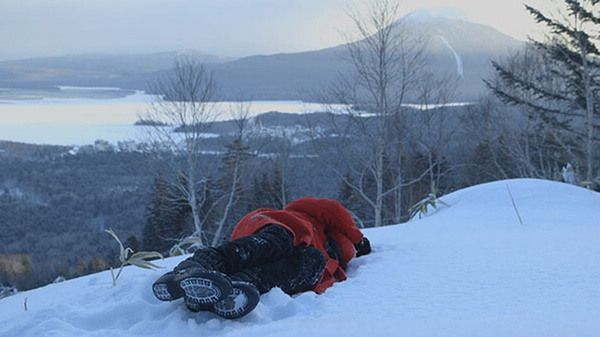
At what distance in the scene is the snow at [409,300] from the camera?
174 cm

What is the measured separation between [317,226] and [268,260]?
739 millimetres

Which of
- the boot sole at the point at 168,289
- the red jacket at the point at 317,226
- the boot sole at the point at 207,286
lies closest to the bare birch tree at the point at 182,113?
Result: the red jacket at the point at 317,226

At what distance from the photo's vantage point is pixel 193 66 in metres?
16.4

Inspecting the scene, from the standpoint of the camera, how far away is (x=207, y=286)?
185 cm

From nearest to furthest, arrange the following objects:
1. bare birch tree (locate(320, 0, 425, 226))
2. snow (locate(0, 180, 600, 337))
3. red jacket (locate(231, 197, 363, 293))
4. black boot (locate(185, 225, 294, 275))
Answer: snow (locate(0, 180, 600, 337))
black boot (locate(185, 225, 294, 275))
red jacket (locate(231, 197, 363, 293))
bare birch tree (locate(320, 0, 425, 226))

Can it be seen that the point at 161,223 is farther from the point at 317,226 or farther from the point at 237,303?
the point at 237,303

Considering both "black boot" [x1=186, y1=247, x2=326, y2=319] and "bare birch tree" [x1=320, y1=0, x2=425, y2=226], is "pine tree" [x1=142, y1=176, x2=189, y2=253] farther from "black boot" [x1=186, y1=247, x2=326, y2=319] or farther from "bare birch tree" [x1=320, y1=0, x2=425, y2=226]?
"black boot" [x1=186, y1=247, x2=326, y2=319]

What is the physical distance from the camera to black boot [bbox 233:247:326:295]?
2336 mm

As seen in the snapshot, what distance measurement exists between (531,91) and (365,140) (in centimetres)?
626

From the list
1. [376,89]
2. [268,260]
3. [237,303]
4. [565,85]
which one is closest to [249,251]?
[268,260]

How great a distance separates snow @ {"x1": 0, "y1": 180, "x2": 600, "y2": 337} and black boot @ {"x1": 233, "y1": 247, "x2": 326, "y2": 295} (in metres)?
0.13

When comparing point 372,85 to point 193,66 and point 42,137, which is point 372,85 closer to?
point 193,66

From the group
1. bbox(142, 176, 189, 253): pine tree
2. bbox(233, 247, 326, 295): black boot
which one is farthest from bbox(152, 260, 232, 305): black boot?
bbox(142, 176, 189, 253): pine tree

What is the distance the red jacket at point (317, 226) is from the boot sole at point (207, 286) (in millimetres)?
724
